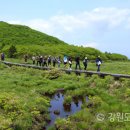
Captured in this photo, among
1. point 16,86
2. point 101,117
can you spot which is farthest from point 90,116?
point 16,86

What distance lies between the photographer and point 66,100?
28.9 m

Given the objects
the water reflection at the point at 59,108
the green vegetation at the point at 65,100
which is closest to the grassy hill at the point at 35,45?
the green vegetation at the point at 65,100

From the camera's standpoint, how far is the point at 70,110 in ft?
88.1

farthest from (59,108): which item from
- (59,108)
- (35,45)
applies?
(35,45)

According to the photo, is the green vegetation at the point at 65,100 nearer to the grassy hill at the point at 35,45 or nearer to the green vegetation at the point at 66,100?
the green vegetation at the point at 66,100

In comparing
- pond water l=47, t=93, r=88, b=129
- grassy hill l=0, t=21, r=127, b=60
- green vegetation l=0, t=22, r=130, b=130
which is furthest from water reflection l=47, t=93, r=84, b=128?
grassy hill l=0, t=21, r=127, b=60

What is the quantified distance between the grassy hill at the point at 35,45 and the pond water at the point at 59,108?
154ft

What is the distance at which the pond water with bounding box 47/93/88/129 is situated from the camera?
82.9 feet

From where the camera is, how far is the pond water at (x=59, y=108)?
25.3 meters

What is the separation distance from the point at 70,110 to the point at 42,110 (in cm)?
250

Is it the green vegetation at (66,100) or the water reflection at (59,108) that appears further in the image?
the water reflection at (59,108)

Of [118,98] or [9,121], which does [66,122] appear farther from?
[118,98]

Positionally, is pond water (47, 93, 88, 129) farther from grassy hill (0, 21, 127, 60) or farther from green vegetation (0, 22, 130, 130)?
grassy hill (0, 21, 127, 60)

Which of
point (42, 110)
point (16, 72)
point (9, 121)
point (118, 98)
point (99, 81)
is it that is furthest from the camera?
point (16, 72)
